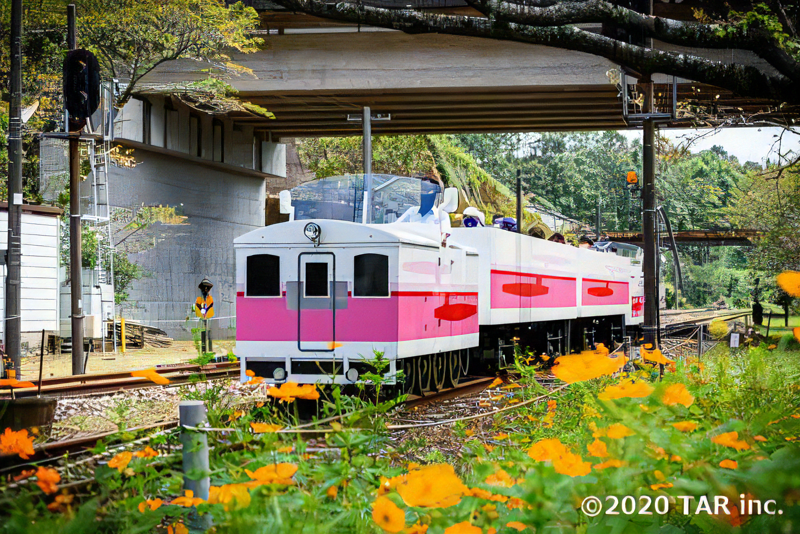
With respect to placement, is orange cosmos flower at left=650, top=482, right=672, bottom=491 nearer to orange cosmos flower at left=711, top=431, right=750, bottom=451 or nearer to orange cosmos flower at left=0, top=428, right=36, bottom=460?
orange cosmos flower at left=711, top=431, right=750, bottom=451

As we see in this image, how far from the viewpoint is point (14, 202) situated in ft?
35.7

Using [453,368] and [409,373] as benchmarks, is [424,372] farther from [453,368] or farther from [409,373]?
[453,368]

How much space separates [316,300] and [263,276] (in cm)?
63

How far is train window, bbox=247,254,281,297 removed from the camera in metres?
8.26

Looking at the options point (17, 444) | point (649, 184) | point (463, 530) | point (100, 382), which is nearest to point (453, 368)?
point (649, 184)

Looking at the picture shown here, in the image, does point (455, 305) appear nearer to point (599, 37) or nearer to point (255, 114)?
point (599, 37)

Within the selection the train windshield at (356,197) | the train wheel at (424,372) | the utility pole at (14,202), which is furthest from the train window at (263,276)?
the utility pole at (14,202)

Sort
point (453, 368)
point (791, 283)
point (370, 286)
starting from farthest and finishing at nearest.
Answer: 1. point (453, 368)
2. point (370, 286)
3. point (791, 283)

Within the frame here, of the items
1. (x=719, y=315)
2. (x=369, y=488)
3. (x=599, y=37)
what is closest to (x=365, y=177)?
Result: (x=719, y=315)

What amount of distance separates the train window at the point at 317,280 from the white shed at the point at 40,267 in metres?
8.33

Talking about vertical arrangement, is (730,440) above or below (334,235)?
below

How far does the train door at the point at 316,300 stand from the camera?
800 centimetres

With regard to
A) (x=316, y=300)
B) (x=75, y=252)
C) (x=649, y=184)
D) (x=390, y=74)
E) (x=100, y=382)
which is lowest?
(x=100, y=382)

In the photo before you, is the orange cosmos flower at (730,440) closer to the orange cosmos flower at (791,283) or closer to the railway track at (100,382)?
the orange cosmos flower at (791,283)
